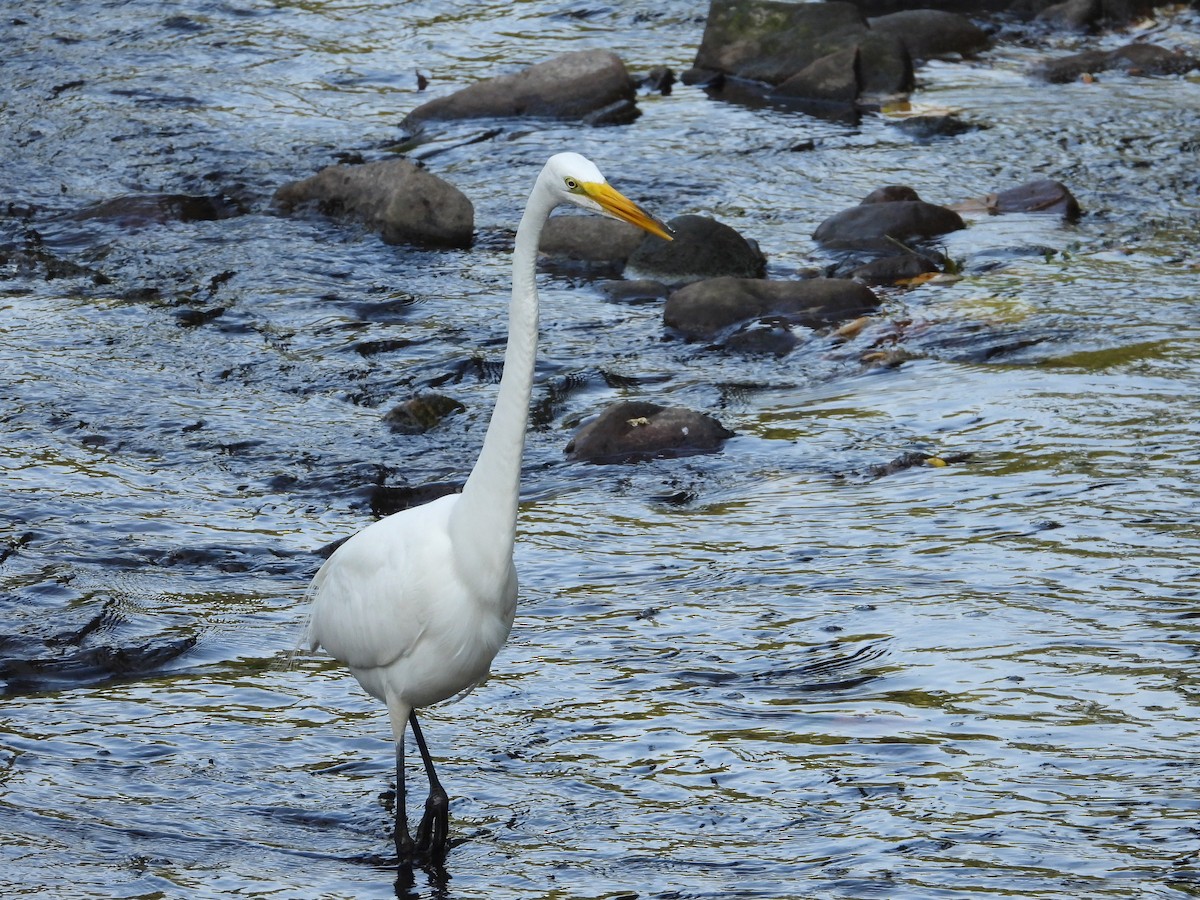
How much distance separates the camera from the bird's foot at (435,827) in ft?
15.0

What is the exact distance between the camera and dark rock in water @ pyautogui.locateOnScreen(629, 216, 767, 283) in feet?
31.8

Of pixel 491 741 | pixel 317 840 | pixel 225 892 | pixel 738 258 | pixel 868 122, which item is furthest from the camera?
pixel 868 122

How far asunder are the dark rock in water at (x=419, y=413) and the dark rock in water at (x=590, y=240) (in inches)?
93.5

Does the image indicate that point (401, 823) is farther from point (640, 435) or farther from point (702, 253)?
point (702, 253)

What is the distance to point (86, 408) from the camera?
8141mm

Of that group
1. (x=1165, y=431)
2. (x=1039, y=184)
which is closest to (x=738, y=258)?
(x=1039, y=184)

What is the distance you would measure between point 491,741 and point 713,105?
9.04 metres

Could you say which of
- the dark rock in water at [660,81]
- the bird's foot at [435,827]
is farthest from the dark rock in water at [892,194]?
the bird's foot at [435,827]

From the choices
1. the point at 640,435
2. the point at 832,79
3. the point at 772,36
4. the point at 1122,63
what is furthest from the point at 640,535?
the point at 1122,63

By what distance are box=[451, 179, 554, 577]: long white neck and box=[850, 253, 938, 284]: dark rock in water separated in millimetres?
5585

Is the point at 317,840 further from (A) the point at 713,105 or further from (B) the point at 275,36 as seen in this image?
(B) the point at 275,36

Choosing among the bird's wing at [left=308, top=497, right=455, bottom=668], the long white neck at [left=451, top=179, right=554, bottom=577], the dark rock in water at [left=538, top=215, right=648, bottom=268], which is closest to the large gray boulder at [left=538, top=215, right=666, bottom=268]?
the dark rock in water at [left=538, top=215, right=648, bottom=268]

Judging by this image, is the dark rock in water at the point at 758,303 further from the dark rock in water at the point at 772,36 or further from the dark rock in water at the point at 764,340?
the dark rock in water at the point at 772,36

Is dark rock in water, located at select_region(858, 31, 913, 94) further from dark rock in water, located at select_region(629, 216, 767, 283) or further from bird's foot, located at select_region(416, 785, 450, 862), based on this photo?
bird's foot, located at select_region(416, 785, 450, 862)
